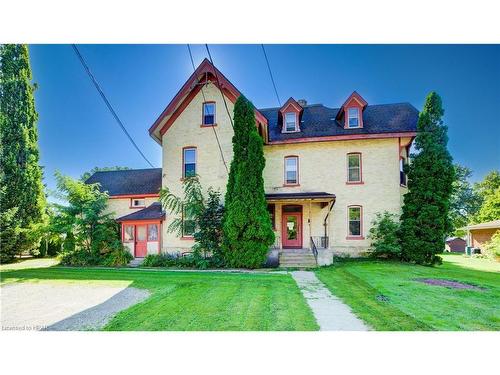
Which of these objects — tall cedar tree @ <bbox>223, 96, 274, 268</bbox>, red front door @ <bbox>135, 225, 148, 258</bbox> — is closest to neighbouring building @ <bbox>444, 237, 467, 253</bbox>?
tall cedar tree @ <bbox>223, 96, 274, 268</bbox>

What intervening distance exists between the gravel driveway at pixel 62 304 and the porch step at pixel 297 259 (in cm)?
533

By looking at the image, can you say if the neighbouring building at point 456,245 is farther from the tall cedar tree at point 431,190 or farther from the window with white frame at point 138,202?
the window with white frame at point 138,202

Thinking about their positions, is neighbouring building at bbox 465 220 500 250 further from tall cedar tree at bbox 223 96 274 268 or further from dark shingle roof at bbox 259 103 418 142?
tall cedar tree at bbox 223 96 274 268

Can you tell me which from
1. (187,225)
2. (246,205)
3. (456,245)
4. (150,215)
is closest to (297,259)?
(246,205)

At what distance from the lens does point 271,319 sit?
4.02m

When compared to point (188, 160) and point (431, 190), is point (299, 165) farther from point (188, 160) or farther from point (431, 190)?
point (431, 190)

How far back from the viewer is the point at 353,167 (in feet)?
38.3

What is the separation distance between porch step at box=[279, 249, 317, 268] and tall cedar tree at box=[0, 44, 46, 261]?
27.4 feet

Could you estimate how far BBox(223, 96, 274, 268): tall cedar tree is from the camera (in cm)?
887

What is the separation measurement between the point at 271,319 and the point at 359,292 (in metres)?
2.59

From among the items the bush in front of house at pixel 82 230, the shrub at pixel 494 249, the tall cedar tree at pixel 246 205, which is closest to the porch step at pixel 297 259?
→ the tall cedar tree at pixel 246 205

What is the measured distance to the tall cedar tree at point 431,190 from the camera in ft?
31.8
